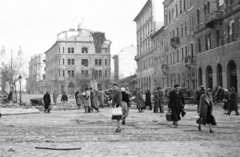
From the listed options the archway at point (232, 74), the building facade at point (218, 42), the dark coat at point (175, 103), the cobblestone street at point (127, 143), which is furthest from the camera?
the archway at point (232, 74)

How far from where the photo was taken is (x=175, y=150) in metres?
8.22

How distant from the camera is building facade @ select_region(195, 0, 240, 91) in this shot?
29562 mm

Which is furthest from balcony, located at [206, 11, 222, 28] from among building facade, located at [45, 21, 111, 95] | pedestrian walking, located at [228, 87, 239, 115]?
building facade, located at [45, 21, 111, 95]

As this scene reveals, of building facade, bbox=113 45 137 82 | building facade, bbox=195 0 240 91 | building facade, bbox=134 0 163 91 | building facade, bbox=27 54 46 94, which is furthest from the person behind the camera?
building facade, bbox=27 54 46 94

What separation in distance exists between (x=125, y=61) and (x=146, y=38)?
30.7 metres

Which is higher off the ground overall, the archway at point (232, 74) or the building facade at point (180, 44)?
the building facade at point (180, 44)

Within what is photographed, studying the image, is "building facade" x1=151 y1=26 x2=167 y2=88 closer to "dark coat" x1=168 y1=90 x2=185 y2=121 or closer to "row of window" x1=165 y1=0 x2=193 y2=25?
"row of window" x1=165 y1=0 x2=193 y2=25

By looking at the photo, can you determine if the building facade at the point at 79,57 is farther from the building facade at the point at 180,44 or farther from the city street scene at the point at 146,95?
the building facade at the point at 180,44

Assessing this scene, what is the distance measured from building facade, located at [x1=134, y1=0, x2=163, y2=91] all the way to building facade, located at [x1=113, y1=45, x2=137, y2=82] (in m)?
19.4

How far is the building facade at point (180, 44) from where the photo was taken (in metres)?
41.3

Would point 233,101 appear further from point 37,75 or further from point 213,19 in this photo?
point 37,75

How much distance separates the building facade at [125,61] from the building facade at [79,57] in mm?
3315

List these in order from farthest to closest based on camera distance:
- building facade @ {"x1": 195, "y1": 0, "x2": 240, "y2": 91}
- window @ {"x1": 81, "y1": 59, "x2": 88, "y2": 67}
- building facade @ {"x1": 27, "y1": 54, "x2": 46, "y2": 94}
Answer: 1. building facade @ {"x1": 27, "y1": 54, "x2": 46, "y2": 94}
2. window @ {"x1": 81, "y1": 59, "x2": 88, "y2": 67}
3. building facade @ {"x1": 195, "y1": 0, "x2": 240, "y2": 91}

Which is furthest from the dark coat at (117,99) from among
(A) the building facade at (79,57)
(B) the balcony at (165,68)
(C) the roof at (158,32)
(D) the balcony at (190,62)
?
(A) the building facade at (79,57)
